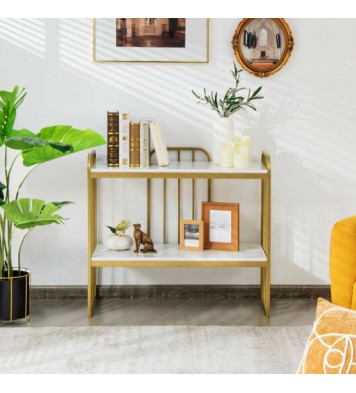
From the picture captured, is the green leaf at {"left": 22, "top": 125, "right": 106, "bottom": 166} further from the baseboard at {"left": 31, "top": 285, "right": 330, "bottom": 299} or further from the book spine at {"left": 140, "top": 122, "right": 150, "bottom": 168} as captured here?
the baseboard at {"left": 31, "top": 285, "right": 330, "bottom": 299}

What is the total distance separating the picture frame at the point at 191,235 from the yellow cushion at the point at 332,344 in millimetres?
1961

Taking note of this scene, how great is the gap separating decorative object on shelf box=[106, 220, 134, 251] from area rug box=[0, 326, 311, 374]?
0.48m

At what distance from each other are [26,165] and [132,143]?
0.57m

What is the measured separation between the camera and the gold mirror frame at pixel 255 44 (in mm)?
3654

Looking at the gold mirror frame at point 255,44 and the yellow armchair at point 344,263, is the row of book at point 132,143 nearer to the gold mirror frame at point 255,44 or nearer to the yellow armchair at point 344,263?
the gold mirror frame at point 255,44

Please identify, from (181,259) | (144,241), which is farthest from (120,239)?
(181,259)

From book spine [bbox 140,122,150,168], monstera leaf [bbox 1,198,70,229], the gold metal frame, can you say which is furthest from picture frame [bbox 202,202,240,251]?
monstera leaf [bbox 1,198,70,229]

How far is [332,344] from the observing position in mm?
1531

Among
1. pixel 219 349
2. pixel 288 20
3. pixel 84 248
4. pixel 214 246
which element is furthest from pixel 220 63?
pixel 219 349

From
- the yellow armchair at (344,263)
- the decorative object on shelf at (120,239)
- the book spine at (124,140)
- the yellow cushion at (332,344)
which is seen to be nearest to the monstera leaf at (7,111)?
the book spine at (124,140)

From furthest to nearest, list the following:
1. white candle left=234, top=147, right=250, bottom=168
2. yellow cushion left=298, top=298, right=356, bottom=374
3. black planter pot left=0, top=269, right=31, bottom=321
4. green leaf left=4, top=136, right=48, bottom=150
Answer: white candle left=234, top=147, right=250, bottom=168
black planter pot left=0, top=269, right=31, bottom=321
green leaf left=4, top=136, right=48, bottom=150
yellow cushion left=298, top=298, right=356, bottom=374

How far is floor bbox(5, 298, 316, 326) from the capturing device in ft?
11.3

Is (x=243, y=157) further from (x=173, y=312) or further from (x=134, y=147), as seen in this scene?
(x=173, y=312)

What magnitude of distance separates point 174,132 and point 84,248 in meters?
0.87
